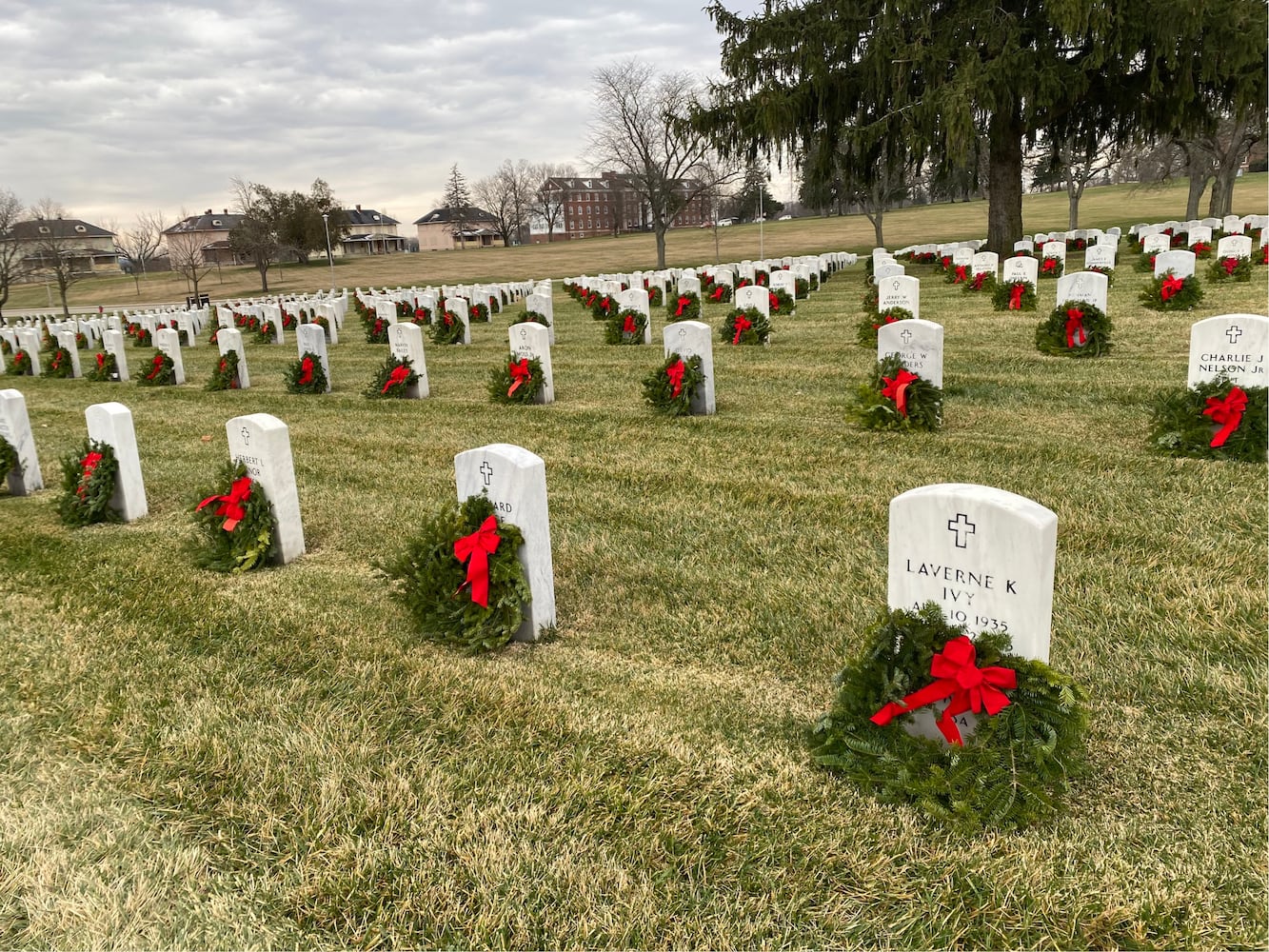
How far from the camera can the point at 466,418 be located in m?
9.82

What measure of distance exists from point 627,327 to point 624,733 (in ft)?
39.1

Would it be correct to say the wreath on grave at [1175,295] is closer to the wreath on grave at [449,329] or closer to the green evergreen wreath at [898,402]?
the green evergreen wreath at [898,402]

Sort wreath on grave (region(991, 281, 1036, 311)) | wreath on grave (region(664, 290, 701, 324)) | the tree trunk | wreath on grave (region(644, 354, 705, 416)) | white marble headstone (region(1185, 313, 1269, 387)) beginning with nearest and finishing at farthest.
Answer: white marble headstone (region(1185, 313, 1269, 387))
wreath on grave (region(644, 354, 705, 416))
wreath on grave (region(991, 281, 1036, 311))
wreath on grave (region(664, 290, 701, 324))
the tree trunk

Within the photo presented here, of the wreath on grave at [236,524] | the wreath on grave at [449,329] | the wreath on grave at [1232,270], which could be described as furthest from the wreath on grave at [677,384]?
the wreath on grave at [1232,270]

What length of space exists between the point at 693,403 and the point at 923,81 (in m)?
17.5

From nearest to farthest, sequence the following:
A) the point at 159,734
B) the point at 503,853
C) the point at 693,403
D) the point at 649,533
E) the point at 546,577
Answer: the point at 503,853 < the point at 159,734 < the point at 546,577 < the point at 649,533 < the point at 693,403

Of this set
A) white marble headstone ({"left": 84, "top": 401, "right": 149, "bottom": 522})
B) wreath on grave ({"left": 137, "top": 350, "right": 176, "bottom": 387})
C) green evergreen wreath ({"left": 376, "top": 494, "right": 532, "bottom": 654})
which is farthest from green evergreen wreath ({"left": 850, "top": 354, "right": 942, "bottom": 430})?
wreath on grave ({"left": 137, "top": 350, "right": 176, "bottom": 387})

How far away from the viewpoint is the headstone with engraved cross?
4.21m

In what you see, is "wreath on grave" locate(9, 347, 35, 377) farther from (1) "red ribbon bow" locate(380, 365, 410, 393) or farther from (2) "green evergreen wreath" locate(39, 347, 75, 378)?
(1) "red ribbon bow" locate(380, 365, 410, 393)

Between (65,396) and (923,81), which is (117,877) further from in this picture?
(923,81)

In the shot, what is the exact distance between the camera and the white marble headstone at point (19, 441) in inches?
302

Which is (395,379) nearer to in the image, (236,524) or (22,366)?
(236,524)

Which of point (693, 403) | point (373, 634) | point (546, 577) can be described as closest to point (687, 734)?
point (546, 577)

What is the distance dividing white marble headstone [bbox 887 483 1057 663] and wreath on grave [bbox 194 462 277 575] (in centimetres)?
421
